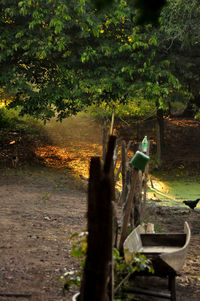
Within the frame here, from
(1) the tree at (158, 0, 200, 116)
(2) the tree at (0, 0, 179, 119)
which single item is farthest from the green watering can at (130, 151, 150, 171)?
(1) the tree at (158, 0, 200, 116)

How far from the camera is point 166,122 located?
24797 mm

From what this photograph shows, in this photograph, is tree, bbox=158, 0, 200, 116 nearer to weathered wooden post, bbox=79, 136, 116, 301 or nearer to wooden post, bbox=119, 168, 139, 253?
wooden post, bbox=119, 168, 139, 253

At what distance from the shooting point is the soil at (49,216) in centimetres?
606

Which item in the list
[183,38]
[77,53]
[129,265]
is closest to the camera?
[129,265]

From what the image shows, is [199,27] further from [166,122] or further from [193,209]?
[166,122]

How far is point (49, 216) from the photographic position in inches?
414

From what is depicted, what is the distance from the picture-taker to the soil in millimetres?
6056

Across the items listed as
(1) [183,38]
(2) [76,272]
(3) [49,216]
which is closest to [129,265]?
(2) [76,272]

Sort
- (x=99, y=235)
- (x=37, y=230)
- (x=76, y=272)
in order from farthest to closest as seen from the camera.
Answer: (x=37, y=230)
(x=76, y=272)
(x=99, y=235)

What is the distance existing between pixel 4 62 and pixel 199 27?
6.50 metres

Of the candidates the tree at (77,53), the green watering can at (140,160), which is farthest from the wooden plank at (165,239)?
the tree at (77,53)

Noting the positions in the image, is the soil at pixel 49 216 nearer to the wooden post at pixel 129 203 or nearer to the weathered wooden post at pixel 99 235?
the wooden post at pixel 129 203

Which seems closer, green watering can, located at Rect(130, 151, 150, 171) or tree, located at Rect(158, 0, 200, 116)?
green watering can, located at Rect(130, 151, 150, 171)

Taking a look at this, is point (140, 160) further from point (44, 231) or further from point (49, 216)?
point (49, 216)
